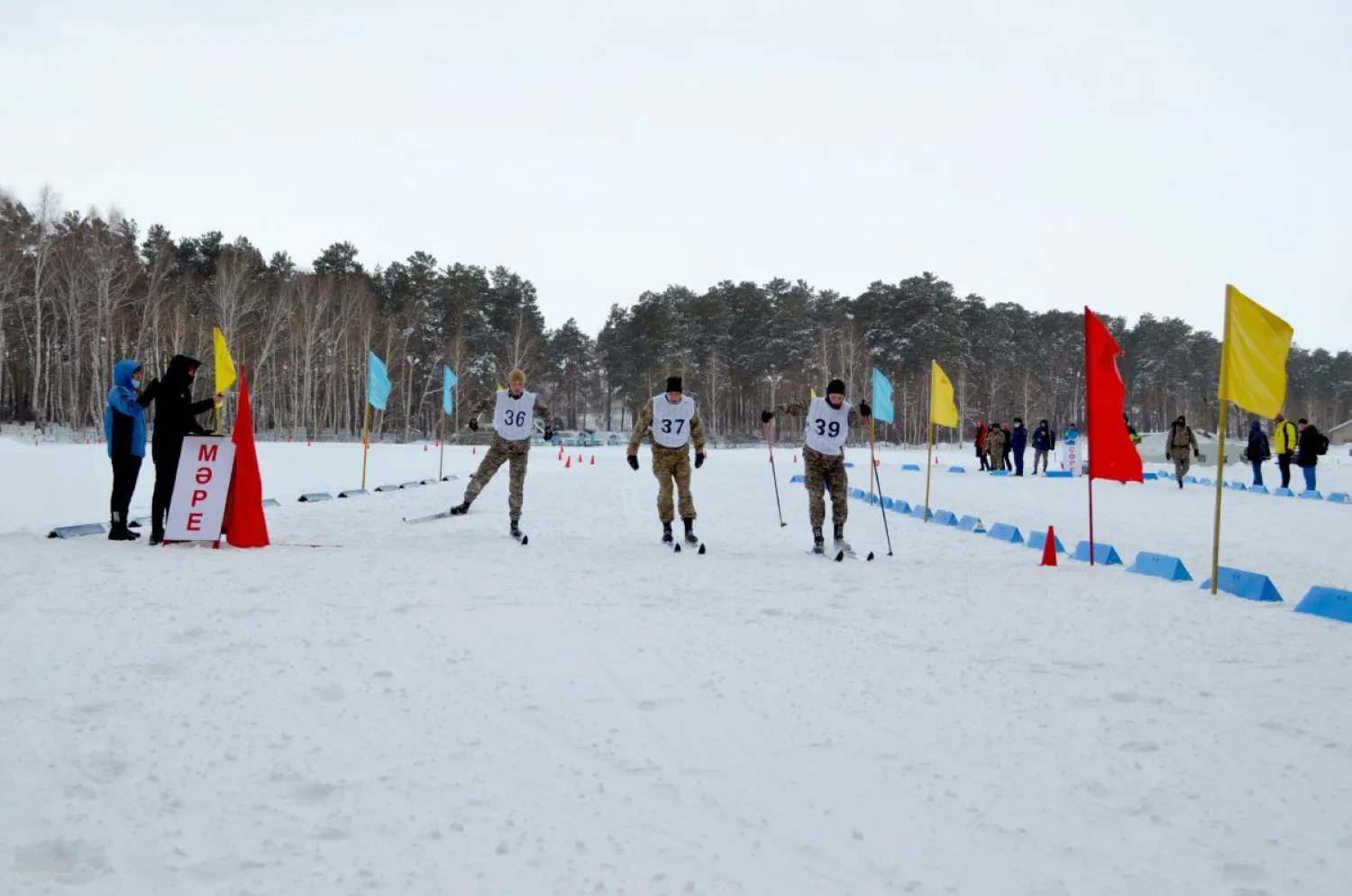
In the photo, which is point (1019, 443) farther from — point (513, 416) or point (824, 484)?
point (513, 416)

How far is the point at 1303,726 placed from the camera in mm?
3277

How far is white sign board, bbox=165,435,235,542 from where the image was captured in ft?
24.8

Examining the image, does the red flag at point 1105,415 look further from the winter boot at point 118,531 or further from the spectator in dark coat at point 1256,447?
the spectator in dark coat at point 1256,447

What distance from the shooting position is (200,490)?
7.70 metres

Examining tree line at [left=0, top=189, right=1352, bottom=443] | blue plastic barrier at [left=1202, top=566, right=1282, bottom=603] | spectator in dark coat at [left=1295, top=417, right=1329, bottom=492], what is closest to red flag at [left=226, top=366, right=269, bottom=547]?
blue plastic barrier at [left=1202, top=566, right=1282, bottom=603]

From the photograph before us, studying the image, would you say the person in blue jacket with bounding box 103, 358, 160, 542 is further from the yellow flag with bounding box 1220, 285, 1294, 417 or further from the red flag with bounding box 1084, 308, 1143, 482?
the yellow flag with bounding box 1220, 285, 1294, 417

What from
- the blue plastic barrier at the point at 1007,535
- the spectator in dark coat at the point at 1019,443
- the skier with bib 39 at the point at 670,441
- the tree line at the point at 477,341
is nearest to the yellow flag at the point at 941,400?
the blue plastic barrier at the point at 1007,535

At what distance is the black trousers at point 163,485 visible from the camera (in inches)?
297

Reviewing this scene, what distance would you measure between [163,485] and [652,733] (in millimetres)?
6743

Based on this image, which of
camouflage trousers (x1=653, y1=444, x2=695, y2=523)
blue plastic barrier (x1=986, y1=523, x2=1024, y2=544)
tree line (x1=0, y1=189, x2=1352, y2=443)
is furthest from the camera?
tree line (x1=0, y1=189, x2=1352, y2=443)

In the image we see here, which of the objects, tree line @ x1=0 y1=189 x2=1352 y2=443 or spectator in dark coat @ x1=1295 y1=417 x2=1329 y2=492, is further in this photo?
tree line @ x1=0 y1=189 x2=1352 y2=443

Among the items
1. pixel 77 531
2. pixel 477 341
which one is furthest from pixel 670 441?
pixel 477 341

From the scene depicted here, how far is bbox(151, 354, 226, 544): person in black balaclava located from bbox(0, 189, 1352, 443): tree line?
112 ft

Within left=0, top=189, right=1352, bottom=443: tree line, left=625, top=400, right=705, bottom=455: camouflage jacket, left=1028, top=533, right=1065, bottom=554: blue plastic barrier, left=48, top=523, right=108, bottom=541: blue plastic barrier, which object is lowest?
left=1028, top=533, right=1065, bottom=554: blue plastic barrier
